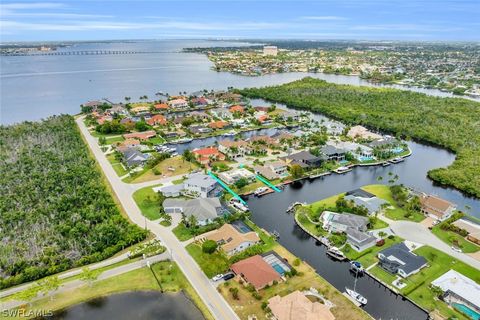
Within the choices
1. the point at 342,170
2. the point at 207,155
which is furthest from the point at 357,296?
the point at 207,155

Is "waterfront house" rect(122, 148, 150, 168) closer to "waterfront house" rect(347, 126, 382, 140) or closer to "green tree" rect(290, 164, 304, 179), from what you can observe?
"green tree" rect(290, 164, 304, 179)

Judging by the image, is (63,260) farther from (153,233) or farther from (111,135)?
(111,135)

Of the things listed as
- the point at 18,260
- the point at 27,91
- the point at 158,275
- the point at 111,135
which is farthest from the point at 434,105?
the point at 27,91

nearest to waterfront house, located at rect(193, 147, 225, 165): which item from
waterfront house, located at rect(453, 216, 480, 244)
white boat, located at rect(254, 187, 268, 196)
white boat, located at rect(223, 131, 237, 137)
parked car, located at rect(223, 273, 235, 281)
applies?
white boat, located at rect(254, 187, 268, 196)

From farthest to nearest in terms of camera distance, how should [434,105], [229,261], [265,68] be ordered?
[265,68], [434,105], [229,261]

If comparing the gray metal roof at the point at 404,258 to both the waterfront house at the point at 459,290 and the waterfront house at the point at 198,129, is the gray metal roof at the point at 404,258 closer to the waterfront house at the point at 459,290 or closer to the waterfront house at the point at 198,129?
the waterfront house at the point at 459,290

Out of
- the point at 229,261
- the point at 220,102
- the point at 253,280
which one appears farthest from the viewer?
the point at 220,102
